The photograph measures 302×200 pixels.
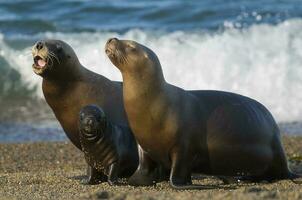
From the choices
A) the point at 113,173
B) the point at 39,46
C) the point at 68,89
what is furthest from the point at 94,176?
the point at 39,46

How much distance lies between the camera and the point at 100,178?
867cm

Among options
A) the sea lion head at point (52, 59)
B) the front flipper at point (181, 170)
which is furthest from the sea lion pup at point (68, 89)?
the front flipper at point (181, 170)

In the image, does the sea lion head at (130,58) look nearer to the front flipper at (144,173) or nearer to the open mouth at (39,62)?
the front flipper at (144,173)

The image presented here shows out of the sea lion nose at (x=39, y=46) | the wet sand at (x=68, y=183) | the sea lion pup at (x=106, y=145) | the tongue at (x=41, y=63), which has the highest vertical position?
the sea lion nose at (x=39, y=46)

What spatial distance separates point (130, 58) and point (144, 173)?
0.92 meters

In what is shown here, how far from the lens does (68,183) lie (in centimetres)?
859

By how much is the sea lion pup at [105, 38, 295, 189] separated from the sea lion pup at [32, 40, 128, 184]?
2.75 ft

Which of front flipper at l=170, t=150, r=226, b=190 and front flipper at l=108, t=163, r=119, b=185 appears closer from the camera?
front flipper at l=170, t=150, r=226, b=190

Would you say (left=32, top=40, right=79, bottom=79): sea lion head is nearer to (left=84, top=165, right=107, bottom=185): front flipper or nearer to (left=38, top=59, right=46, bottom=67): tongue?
(left=38, top=59, right=46, bottom=67): tongue

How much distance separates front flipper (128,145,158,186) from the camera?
8217 millimetres

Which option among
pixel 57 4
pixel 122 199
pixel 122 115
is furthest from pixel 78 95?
pixel 57 4

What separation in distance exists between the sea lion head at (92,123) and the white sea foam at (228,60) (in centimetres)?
630

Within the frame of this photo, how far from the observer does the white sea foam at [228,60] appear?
52.1 feet

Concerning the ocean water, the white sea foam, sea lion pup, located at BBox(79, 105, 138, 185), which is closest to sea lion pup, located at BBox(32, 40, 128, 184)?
sea lion pup, located at BBox(79, 105, 138, 185)
